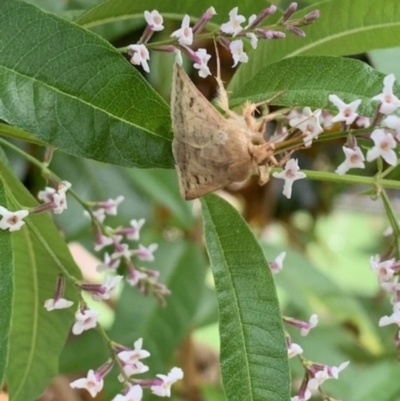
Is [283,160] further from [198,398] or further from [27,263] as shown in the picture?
[198,398]

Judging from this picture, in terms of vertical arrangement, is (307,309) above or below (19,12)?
below

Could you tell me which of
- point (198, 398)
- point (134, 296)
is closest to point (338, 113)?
point (134, 296)

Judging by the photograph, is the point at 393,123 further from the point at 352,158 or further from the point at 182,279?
the point at 182,279

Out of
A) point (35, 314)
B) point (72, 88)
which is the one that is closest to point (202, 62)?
point (72, 88)

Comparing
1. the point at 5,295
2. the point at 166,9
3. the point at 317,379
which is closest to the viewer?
the point at 5,295

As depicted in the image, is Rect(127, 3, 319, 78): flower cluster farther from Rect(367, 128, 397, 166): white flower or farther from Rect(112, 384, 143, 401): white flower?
Rect(112, 384, 143, 401): white flower

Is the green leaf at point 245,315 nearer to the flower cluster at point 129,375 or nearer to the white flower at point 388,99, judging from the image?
the flower cluster at point 129,375

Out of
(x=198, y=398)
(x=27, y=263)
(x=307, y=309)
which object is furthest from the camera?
(x=198, y=398)
